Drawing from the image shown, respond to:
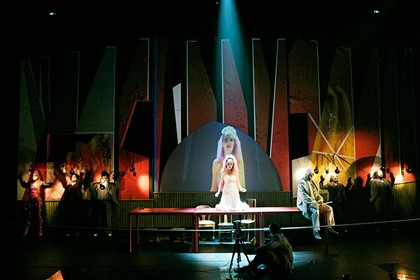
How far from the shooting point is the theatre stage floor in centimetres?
689

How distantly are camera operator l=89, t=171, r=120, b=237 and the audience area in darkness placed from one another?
4.01 ft

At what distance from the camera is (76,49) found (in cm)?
1183

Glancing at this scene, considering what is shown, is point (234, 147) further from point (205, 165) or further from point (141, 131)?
point (141, 131)

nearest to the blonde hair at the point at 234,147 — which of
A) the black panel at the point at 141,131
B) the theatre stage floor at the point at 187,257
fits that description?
the black panel at the point at 141,131

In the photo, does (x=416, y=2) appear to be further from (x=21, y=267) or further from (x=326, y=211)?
(x=21, y=267)

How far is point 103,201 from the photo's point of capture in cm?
1098

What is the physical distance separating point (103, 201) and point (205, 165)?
2.62 metres

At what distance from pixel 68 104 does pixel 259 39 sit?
5154mm

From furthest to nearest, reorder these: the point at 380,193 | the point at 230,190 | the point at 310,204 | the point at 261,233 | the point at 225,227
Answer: the point at 380,193 < the point at 225,227 < the point at 230,190 < the point at 310,204 < the point at 261,233

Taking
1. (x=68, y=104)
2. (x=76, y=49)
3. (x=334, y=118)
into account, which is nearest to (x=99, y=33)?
(x=76, y=49)

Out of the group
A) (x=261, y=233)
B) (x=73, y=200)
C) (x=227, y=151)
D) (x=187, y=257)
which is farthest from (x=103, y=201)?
(x=261, y=233)

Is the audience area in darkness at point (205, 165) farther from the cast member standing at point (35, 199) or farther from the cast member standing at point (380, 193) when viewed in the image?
the cast member standing at point (35, 199)

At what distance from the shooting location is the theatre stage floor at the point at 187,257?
22.6 ft

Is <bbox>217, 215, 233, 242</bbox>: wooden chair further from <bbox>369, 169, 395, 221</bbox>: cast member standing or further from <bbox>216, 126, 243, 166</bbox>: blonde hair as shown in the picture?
<bbox>369, 169, 395, 221</bbox>: cast member standing
